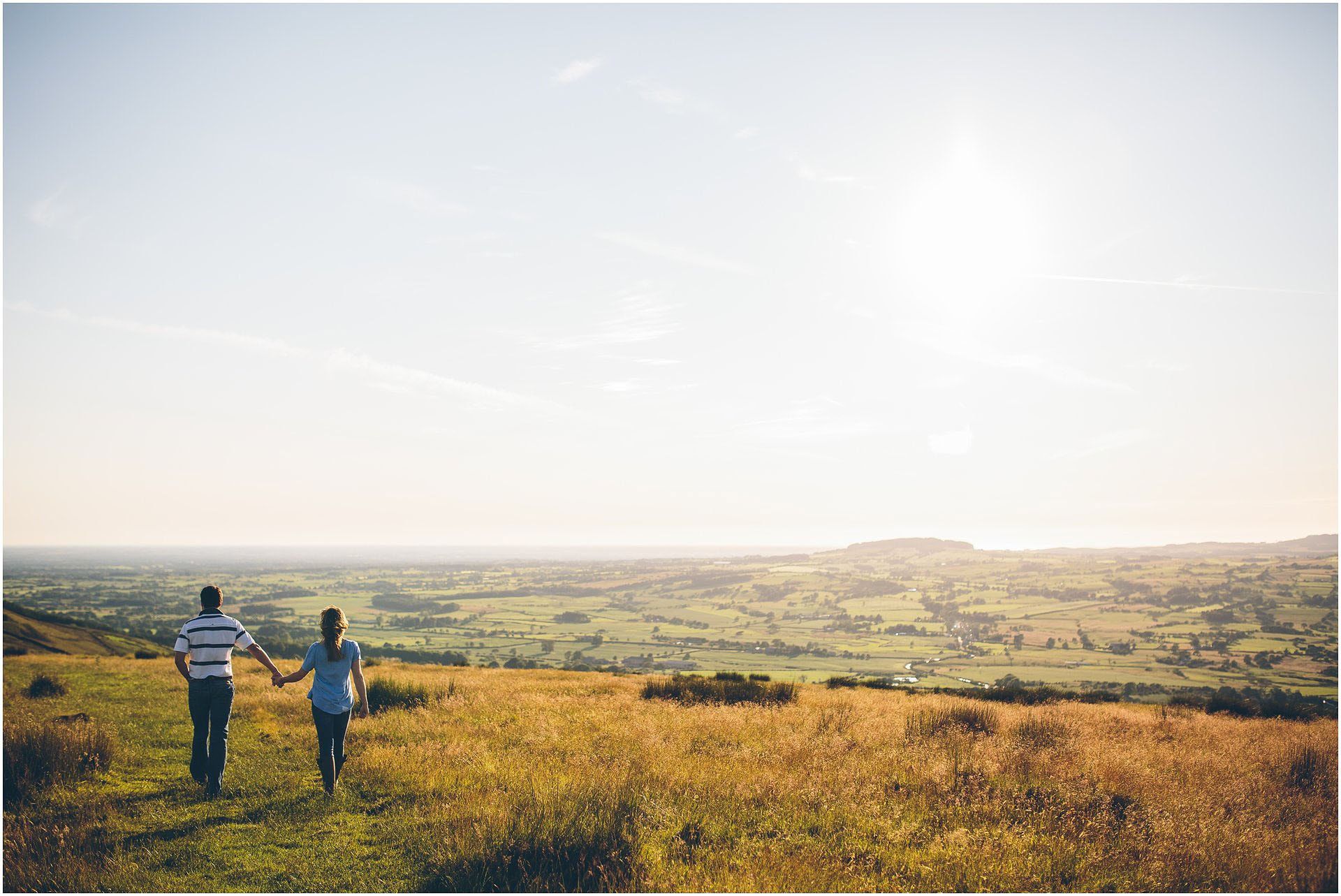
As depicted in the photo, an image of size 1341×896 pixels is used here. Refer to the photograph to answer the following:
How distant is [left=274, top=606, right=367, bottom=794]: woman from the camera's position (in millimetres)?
9055

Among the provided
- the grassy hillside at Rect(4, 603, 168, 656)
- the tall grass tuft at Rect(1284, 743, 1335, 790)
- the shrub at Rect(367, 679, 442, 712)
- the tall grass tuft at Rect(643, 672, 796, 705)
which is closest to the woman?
the shrub at Rect(367, 679, 442, 712)

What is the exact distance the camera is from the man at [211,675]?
9.11m

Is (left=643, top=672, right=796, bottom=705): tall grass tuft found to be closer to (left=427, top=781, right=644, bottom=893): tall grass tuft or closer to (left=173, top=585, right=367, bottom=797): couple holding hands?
(left=427, top=781, right=644, bottom=893): tall grass tuft

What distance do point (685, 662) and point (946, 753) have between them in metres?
53.1

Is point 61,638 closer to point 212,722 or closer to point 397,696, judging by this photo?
point 397,696

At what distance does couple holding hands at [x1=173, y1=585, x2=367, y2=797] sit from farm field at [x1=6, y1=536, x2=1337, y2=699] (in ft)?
88.6

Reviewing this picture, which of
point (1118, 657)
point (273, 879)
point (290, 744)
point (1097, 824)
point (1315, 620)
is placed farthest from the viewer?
point (1315, 620)

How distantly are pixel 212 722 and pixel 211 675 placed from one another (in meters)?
0.81

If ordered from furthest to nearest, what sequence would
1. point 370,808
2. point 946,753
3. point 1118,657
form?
point 1118,657 → point 946,753 → point 370,808

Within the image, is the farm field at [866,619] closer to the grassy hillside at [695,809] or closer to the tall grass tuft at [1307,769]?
the grassy hillside at [695,809]

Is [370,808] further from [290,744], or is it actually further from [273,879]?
[290,744]

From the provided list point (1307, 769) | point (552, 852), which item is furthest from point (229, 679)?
point (1307, 769)

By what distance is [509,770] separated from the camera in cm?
1021

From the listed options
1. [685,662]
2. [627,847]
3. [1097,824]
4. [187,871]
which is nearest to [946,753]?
[1097,824]
